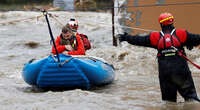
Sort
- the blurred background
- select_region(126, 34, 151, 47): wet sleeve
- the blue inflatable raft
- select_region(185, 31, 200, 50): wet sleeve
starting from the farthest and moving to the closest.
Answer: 1. the blurred background
2. the blue inflatable raft
3. select_region(126, 34, 151, 47): wet sleeve
4. select_region(185, 31, 200, 50): wet sleeve

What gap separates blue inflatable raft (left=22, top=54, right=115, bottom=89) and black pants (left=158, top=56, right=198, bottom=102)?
173 centimetres

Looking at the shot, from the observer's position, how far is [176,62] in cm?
477

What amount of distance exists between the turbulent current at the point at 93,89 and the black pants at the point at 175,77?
156mm

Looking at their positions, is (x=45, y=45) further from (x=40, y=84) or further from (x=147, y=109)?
(x=147, y=109)

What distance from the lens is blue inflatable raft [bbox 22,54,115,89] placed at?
6.15 meters

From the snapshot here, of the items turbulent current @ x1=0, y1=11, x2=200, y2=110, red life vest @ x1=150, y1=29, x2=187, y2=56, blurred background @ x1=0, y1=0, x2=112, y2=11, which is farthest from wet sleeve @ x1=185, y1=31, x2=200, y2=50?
blurred background @ x1=0, y1=0, x2=112, y2=11

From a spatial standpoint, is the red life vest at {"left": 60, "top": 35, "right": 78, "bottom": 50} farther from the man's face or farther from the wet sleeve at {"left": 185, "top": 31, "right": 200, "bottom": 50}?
the wet sleeve at {"left": 185, "top": 31, "right": 200, "bottom": 50}

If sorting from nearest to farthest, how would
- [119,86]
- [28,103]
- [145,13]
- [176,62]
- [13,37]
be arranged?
[176,62] < [28,103] < [119,86] < [145,13] < [13,37]

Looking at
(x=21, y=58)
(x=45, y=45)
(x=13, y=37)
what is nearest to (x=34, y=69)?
(x=21, y=58)

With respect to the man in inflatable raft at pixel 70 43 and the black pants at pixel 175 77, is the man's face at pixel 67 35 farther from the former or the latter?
the black pants at pixel 175 77

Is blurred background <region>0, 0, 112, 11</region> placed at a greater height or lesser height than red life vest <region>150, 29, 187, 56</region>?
lesser

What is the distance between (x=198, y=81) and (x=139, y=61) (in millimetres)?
2998

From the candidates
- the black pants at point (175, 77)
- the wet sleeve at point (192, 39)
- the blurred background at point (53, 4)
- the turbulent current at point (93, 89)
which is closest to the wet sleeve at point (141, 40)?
the black pants at point (175, 77)

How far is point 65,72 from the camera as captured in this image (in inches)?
243
